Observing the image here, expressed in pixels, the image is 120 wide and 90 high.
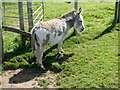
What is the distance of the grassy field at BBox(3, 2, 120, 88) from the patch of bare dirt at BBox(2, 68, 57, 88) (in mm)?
195

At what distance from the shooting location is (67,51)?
25.7ft

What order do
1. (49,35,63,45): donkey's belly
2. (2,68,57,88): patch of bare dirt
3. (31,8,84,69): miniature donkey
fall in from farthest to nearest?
(49,35,63,45): donkey's belly → (31,8,84,69): miniature donkey → (2,68,57,88): patch of bare dirt

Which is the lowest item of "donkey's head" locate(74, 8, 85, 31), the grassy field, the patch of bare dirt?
the patch of bare dirt

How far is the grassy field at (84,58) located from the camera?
5.85 m

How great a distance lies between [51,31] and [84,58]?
1441 millimetres

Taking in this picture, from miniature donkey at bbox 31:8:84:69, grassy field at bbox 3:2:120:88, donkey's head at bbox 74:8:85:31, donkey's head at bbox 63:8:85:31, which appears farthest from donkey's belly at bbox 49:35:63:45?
donkey's head at bbox 74:8:85:31

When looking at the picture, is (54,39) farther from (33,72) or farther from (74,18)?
(74,18)

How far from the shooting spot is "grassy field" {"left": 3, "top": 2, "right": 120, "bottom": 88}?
585 cm

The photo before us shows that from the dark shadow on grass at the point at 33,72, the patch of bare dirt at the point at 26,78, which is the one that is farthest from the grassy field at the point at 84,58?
the patch of bare dirt at the point at 26,78

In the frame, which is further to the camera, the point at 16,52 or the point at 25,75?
the point at 16,52

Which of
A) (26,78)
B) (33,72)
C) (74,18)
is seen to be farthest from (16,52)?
(74,18)

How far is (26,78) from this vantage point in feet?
20.2

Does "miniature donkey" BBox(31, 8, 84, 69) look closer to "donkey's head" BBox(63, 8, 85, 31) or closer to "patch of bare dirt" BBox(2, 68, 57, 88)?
"donkey's head" BBox(63, 8, 85, 31)

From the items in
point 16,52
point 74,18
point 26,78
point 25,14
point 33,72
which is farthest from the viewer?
point 25,14
